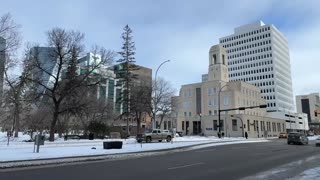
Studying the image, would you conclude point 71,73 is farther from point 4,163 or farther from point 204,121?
A: point 204,121

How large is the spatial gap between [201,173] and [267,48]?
622 ft

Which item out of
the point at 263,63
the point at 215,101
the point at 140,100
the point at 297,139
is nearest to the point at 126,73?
the point at 140,100

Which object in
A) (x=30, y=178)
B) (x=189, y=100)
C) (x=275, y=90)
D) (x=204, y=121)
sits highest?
(x=275, y=90)

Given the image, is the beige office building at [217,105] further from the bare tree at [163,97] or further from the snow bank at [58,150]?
the snow bank at [58,150]

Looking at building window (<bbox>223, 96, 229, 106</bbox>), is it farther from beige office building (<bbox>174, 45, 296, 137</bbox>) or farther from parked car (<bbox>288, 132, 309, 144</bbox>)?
parked car (<bbox>288, 132, 309, 144</bbox>)

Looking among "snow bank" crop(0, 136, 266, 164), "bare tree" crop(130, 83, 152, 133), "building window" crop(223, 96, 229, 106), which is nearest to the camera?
"snow bank" crop(0, 136, 266, 164)

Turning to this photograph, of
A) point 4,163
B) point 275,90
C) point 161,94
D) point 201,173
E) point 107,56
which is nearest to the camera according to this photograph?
point 201,173

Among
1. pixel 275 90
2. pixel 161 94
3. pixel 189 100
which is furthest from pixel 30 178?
pixel 275 90

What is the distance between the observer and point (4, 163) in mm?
18672

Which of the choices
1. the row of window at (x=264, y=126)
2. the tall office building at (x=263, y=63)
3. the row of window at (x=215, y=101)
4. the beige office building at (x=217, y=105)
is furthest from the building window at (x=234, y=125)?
the tall office building at (x=263, y=63)

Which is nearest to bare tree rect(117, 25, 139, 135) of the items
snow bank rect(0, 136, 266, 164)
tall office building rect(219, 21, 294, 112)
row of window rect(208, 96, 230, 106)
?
snow bank rect(0, 136, 266, 164)

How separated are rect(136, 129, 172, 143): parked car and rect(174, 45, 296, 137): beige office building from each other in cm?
6263

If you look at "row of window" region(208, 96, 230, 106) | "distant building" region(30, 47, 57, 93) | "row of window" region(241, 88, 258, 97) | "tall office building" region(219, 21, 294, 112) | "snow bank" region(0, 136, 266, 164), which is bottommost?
"snow bank" region(0, 136, 266, 164)

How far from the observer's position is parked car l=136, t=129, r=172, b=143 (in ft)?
153
